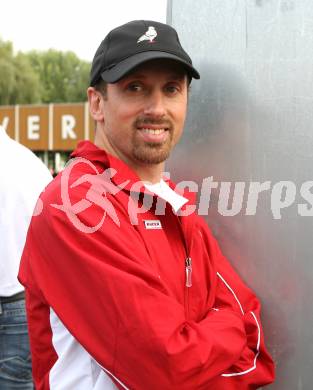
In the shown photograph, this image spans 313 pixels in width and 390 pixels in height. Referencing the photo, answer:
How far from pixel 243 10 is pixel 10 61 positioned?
152 feet

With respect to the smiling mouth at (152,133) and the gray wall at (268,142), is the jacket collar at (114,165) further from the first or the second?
the gray wall at (268,142)

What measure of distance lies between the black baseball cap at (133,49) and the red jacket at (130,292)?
26 centimetres

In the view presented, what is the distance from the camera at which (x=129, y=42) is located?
1.82 metres

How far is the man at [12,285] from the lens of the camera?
9.31 feet

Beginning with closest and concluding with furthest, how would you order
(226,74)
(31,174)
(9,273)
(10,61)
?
1. (226,74)
2. (9,273)
3. (31,174)
4. (10,61)

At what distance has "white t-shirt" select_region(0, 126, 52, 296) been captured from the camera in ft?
9.29

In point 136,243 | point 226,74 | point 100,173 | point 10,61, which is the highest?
point 10,61

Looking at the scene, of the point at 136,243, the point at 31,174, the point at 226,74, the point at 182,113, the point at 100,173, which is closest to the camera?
the point at 136,243

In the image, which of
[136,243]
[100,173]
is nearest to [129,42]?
[100,173]

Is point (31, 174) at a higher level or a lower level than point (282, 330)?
higher

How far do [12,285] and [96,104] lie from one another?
4.08 ft

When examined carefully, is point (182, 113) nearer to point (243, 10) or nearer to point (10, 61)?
point (243, 10)

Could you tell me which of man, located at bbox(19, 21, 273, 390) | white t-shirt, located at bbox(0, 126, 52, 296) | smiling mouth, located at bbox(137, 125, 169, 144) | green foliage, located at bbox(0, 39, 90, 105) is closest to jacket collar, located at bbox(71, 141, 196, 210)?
man, located at bbox(19, 21, 273, 390)

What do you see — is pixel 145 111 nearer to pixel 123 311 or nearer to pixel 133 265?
pixel 133 265
